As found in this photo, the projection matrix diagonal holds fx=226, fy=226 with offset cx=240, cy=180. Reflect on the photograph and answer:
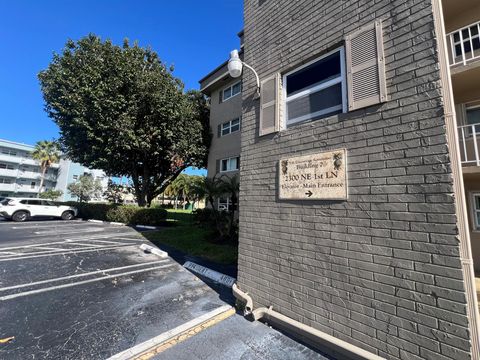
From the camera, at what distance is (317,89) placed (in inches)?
150

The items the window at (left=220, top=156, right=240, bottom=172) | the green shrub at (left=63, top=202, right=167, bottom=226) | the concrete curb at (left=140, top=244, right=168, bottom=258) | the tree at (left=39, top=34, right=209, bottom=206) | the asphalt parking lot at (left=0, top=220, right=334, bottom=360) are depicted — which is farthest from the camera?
the green shrub at (left=63, top=202, right=167, bottom=226)

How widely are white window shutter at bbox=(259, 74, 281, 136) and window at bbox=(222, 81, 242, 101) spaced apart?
1100 cm

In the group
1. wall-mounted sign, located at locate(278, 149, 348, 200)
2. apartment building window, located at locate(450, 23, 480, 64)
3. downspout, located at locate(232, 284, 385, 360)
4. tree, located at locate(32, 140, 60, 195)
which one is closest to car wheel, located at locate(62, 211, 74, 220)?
downspout, located at locate(232, 284, 385, 360)

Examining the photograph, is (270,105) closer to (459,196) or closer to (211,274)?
(459,196)

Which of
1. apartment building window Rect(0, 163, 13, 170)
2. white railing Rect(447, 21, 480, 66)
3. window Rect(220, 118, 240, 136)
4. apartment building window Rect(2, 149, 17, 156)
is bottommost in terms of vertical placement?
white railing Rect(447, 21, 480, 66)

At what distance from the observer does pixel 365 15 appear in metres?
3.18

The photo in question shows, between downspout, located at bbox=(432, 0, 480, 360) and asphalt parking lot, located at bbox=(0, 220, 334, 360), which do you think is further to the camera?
asphalt parking lot, located at bbox=(0, 220, 334, 360)

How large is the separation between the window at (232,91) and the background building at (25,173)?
1372 inches

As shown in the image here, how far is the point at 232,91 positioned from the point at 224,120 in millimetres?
2004

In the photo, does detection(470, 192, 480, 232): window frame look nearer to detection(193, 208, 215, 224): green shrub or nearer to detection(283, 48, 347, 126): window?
detection(283, 48, 347, 126): window

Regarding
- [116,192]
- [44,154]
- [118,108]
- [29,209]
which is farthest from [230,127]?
[44,154]

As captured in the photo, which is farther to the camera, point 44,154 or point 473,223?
point 44,154

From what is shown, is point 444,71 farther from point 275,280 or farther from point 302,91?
point 275,280

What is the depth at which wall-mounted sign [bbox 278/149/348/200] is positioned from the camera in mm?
3121
